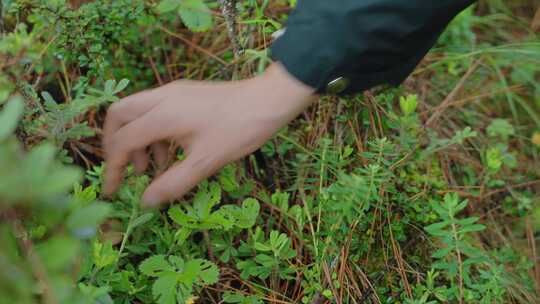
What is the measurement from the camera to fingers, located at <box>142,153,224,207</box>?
1.32 m

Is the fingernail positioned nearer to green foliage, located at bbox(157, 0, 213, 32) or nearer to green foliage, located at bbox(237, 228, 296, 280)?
green foliage, located at bbox(237, 228, 296, 280)

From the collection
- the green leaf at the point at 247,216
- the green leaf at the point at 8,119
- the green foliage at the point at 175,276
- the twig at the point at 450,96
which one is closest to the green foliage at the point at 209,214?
the green leaf at the point at 247,216

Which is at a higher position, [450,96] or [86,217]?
[86,217]

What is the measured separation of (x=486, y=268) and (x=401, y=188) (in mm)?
368

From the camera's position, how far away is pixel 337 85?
1374 millimetres

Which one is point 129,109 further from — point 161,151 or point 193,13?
point 193,13

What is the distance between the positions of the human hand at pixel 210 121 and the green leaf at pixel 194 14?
0.31 m

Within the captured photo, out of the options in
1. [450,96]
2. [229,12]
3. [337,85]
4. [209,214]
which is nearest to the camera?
[337,85]

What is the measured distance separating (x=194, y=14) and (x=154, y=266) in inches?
26.5

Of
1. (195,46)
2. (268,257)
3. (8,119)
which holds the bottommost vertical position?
(268,257)

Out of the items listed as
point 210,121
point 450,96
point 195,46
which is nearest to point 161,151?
point 210,121

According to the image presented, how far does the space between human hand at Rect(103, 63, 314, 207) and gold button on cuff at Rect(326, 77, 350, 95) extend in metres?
0.04

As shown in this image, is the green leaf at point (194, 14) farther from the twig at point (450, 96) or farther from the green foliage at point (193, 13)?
the twig at point (450, 96)

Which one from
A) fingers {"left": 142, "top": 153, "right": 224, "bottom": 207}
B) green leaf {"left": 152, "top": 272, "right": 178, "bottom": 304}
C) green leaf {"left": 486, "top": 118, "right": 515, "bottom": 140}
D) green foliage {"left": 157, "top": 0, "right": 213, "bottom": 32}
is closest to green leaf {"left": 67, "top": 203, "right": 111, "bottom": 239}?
fingers {"left": 142, "top": 153, "right": 224, "bottom": 207}
